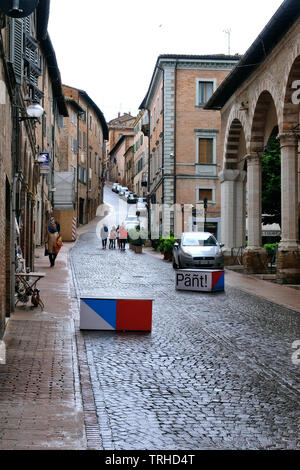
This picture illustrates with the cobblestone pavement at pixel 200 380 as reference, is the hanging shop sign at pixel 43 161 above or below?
above

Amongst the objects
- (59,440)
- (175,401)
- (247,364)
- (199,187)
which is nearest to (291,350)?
(247,364)

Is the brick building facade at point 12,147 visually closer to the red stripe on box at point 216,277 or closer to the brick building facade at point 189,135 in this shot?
the red stripe on box at point 216,277

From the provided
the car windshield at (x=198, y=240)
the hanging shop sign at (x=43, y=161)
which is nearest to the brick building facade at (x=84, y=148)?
the hanging shop sign at (x=43, y=161)

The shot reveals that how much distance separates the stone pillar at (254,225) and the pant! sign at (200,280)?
23.4 ft

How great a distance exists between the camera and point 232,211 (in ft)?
98.6

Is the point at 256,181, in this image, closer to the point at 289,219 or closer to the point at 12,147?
the point at 289,219

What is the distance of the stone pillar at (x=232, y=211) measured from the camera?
2975 centimetres

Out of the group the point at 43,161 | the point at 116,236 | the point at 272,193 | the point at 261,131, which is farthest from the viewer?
the point at 116,236

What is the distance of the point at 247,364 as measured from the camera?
8750 mm

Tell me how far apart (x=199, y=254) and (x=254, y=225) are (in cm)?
262

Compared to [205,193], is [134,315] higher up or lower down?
lower down

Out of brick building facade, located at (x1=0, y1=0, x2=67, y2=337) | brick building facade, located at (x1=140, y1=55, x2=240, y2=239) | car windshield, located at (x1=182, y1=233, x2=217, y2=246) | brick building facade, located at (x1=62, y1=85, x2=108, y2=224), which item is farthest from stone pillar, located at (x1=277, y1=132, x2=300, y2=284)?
brick building facade, located at (x1=62, y1=85, x2=108, y2=224)

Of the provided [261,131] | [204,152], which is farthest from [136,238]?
[261,131]

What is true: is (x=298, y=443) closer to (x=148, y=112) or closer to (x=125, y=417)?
(x=125, y=417)
